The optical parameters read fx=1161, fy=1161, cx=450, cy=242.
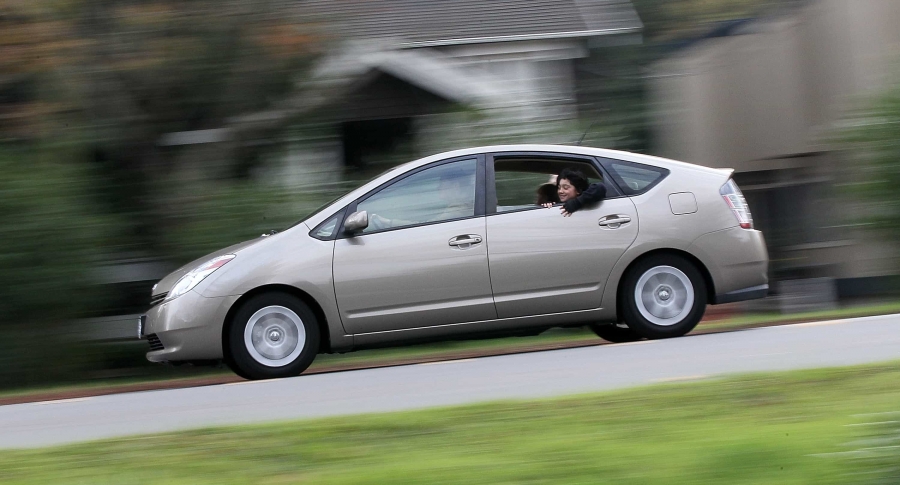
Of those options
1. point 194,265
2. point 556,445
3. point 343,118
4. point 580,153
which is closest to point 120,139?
point 343,118

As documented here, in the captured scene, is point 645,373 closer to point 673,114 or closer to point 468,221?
point 468,221

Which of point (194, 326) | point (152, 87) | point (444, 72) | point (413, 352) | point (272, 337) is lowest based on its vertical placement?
point (413, 352)

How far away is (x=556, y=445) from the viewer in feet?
14.8

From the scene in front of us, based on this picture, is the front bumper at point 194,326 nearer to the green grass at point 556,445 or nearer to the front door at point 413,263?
the front door at point 413,263

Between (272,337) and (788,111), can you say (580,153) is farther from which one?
(788,111)

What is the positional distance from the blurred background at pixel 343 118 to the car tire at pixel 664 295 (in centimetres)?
373

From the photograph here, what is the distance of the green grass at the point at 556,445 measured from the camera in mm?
4098

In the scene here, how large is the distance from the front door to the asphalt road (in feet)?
1.26

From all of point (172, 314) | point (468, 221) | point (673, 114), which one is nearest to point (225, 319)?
point (172, 314)

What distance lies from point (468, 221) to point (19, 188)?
4150 mm

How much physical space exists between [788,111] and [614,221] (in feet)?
19.6

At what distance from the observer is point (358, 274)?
8.05 metres

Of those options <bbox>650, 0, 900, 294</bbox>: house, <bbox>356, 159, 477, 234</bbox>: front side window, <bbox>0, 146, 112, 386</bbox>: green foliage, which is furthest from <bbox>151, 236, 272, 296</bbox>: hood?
<bbox>650, 0, 900, 294</bbox>: house

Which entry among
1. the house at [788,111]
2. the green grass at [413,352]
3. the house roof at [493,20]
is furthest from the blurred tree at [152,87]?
the house at [788,111]
